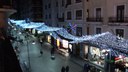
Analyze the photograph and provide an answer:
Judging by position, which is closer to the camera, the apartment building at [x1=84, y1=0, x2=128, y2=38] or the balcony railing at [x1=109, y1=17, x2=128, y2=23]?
the balcony railing at [x1=109, y1=17, x2=128, y2=23]

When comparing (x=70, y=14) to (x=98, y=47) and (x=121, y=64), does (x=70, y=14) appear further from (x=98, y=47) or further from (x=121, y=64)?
(x=121, y=64)

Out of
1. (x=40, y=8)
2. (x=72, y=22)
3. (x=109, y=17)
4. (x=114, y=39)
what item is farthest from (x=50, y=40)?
(x=114, y=39)

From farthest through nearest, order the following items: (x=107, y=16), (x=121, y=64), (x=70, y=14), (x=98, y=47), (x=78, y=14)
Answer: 1. (x=70, y=14)
2. (x=78, y=14)
3. (x=107, y=16)
4. (x=121, y=64)
5. (x=98, y=47)

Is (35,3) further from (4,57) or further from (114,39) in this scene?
(4,57)

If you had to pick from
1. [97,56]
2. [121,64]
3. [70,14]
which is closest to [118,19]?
[121,64]

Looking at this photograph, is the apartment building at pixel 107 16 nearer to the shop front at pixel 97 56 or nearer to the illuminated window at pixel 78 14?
the illuminated window at pixel 78 14

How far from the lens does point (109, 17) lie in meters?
23.7

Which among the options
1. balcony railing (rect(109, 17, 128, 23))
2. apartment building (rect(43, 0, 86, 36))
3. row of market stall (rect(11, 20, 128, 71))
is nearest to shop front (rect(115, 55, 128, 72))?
row of market stall (rect(11, 20, 128, 71))

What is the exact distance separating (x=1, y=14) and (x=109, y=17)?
1736cm

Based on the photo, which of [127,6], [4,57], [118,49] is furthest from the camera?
[127,6]

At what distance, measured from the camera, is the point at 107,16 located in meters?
24.3

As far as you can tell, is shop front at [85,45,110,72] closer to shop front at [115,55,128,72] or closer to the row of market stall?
the row of market stall

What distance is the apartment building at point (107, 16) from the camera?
21719mm

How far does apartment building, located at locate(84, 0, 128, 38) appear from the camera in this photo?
21719mm
